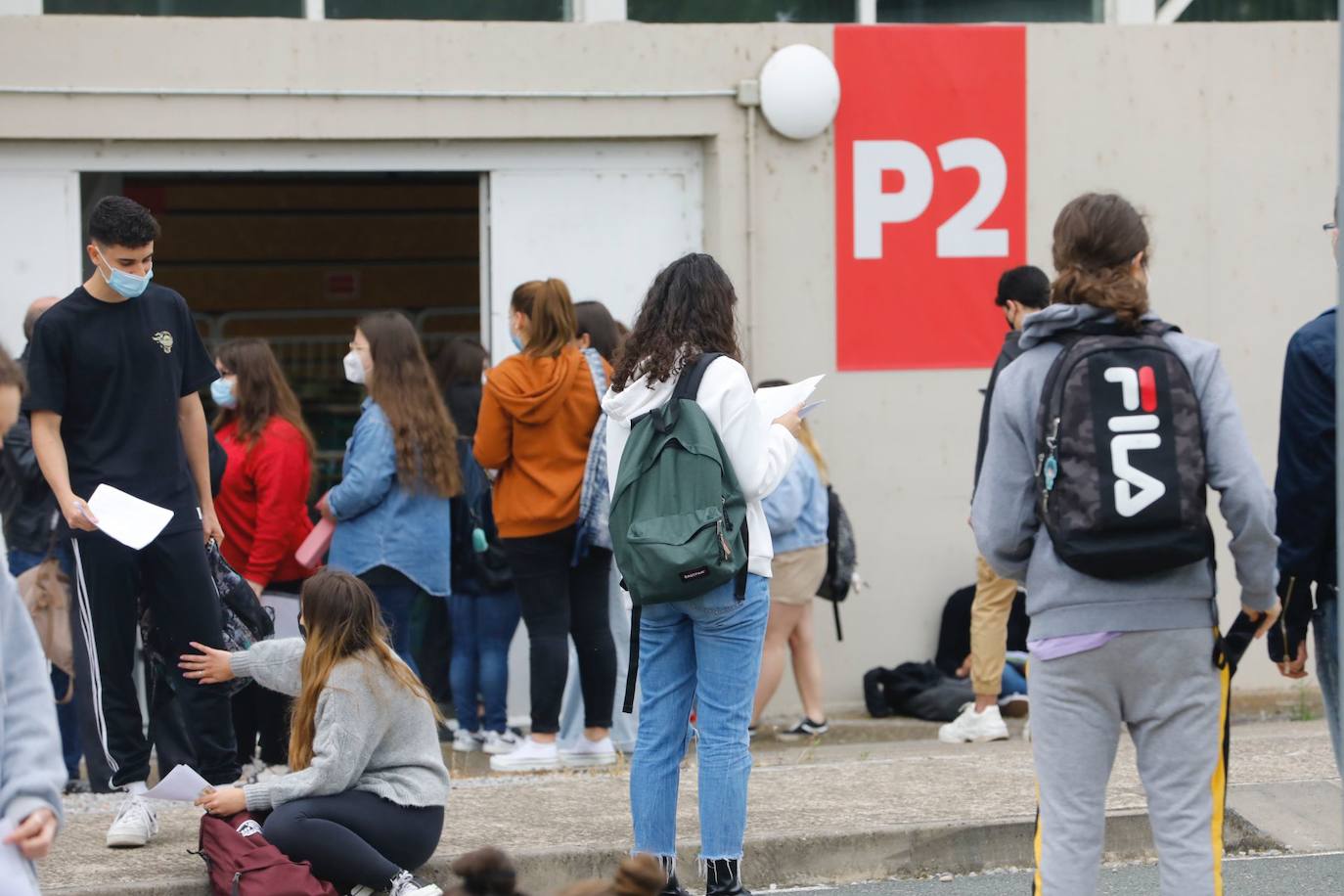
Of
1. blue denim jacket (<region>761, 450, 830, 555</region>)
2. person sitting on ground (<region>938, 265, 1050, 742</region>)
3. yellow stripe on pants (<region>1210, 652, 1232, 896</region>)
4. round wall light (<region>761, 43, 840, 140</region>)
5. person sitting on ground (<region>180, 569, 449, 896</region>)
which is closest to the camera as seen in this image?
yellow stripe on pants (<region>1210, 652, 1232, 896</region>)

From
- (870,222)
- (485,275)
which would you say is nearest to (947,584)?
(870,222)

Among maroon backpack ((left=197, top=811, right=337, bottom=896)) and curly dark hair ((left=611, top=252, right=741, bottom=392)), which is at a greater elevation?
curly dark hair ((left=611, top=252, right=741, bottom=392))

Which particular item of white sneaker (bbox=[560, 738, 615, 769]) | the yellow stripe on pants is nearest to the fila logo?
the yellow stripe on pants

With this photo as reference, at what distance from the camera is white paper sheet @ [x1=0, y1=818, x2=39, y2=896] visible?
305 cm

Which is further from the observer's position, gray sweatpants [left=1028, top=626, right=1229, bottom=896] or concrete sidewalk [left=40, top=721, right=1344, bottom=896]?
concrete sidewalk [left=40, top=721, right=1344, bottom=896]

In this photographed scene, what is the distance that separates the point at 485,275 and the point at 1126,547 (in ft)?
18.5

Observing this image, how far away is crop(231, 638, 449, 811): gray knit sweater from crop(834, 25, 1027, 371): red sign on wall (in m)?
4.16

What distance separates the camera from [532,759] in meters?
7.54

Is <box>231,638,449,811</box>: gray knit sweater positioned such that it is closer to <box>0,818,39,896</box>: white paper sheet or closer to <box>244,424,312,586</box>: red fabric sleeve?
<box>244,424,312,586</box>: red fabric sleeve

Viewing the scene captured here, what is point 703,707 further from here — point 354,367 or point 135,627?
point 354,367

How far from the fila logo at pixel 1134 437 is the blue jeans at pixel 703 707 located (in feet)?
5.03

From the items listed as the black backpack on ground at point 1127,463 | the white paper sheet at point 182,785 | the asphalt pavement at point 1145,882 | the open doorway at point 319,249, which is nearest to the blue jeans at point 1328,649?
the black backpack on ground at point 1127,463

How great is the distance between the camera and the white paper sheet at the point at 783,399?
5289mm

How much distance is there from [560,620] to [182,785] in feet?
7.52
